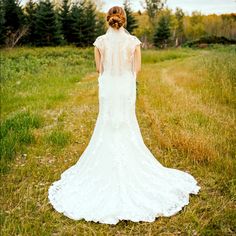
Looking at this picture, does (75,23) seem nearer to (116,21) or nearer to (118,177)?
(116,21)

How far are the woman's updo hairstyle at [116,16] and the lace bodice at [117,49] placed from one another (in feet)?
0.41

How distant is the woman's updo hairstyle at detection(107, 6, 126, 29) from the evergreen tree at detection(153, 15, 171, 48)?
4829 centimetres

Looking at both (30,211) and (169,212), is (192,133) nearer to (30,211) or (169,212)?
(169,212)

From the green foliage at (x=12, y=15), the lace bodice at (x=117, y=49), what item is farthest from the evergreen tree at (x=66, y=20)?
the lace bodice at (x=117, y=49)

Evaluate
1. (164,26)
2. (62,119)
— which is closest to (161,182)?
(62,119)

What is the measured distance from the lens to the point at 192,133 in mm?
7953

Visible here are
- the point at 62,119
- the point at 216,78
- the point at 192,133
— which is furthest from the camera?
the point at 216,78

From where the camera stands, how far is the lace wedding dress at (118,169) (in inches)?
200

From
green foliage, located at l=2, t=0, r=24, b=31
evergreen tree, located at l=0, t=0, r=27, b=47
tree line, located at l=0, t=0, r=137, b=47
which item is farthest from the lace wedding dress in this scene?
green foliage, located at l=2, t=0, r=24, b=31

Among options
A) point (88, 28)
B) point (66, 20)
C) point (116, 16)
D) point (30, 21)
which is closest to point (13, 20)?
point (30, 21)

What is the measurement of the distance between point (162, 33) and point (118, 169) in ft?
160

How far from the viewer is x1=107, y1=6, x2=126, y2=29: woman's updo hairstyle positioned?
16.6 ft

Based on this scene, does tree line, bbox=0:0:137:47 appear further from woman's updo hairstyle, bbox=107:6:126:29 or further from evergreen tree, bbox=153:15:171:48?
woman's updo hairstyle, bbox=107:6:126:29

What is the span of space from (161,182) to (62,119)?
498 centimetres
